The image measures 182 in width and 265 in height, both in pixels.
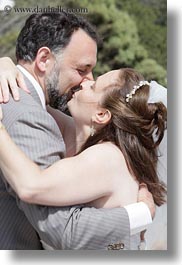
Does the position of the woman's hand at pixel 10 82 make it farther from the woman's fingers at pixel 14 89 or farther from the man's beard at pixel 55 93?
the man's beard at pixel 55 93

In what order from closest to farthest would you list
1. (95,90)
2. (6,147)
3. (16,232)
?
(6,147) < (16,232) < (95,90)

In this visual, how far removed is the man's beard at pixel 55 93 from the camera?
1.73 meters

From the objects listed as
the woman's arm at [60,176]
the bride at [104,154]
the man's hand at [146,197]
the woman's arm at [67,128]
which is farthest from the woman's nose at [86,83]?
the man's hand at [146,197]

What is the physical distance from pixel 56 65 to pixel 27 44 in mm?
121

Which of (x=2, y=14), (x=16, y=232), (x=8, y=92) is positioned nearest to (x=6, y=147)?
(x=8, y=92)

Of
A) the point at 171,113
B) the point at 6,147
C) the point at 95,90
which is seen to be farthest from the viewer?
the point at 171,113

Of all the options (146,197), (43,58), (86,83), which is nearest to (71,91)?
(86,83)

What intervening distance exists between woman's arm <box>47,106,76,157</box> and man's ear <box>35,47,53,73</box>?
13 centimetres

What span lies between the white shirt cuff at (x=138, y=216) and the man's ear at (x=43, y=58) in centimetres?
51

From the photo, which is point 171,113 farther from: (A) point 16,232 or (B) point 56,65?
(A) point 16,232

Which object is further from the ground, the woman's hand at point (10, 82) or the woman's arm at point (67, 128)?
the woman's hand at point (10, 82)

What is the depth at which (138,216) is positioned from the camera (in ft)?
5.49

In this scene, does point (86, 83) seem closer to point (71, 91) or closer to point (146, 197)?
point (71, 91)

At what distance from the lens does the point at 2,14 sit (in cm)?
187
